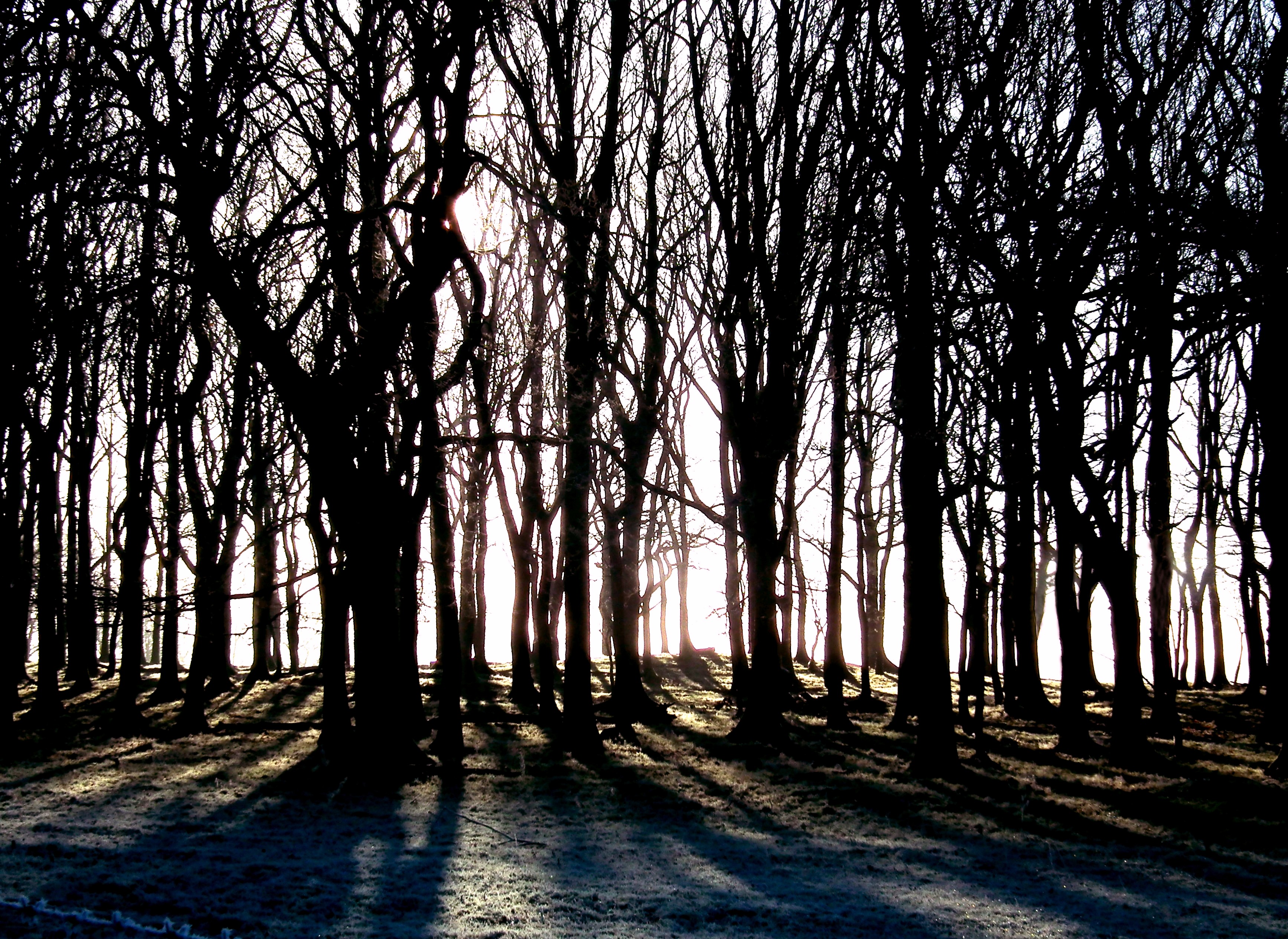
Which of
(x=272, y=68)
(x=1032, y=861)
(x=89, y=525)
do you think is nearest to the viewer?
(x=1032, y=861)

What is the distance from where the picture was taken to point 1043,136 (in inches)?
508

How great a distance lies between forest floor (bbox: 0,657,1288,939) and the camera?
5.73 meters

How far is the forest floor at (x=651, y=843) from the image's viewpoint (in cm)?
573

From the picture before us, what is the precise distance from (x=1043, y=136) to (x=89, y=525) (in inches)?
701

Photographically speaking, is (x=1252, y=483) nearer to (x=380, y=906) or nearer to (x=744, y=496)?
(x=744, y=496)

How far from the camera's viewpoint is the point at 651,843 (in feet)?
25.8

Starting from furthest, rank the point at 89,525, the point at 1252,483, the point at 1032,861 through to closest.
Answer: the point at 89,525, the point at 1252,483, the point at 1032,861

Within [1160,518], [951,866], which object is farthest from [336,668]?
[1160,518]

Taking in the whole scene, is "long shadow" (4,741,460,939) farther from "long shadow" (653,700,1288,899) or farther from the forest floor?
"long shadow" (653,700,1288,899)

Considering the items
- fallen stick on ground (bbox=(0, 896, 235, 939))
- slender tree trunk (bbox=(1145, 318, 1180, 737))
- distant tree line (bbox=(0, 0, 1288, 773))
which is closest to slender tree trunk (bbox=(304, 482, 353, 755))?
distant tree line (bbox=(0, 0, 1288, 773))

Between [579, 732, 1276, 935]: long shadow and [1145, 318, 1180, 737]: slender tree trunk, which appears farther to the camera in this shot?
[1145, 318, 1180, 737]: slender tree trunk

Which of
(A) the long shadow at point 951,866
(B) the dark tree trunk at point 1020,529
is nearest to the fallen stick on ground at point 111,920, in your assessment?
(A) the long shadow at point 951,866

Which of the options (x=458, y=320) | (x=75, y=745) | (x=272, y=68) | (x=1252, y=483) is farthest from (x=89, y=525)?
Answer: (x=1252, y=483)

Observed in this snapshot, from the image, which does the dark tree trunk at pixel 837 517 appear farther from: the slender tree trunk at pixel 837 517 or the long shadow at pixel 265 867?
the long shadow at pixel 265 867
